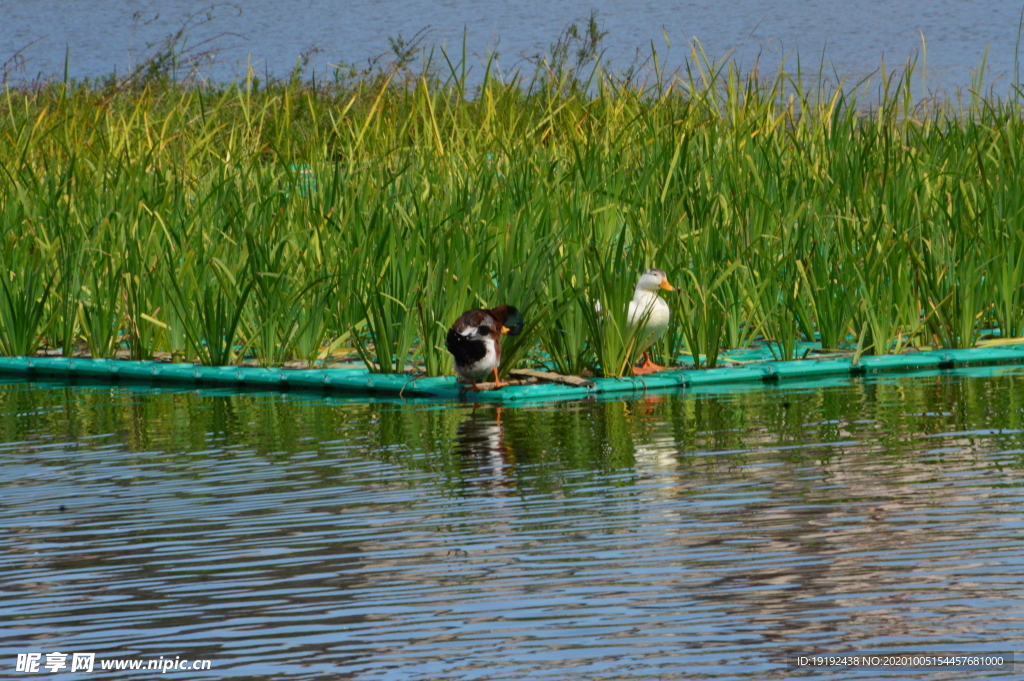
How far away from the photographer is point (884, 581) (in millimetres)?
3773

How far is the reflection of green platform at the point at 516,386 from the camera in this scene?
7.38 meters

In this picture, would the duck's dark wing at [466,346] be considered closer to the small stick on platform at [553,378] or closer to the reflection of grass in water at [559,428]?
the reflection of grass in water at [559,428]

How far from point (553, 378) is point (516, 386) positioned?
252 mm

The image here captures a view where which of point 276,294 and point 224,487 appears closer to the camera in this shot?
point 224,487

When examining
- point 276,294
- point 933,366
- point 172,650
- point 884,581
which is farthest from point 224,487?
point 933,366

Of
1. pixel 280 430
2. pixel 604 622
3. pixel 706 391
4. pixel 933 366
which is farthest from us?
pixel 933 366

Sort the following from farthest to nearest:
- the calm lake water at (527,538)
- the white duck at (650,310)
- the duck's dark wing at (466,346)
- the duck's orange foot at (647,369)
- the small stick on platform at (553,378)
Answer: the duck's orange foot at (647,369), the white duck at (650,310), the small stick on platform at (553,378), the duck's dark wing at (466,346), the calm lake water at (527,538)

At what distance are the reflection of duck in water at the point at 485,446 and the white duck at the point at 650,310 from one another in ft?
3.02

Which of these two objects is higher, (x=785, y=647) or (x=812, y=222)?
(x=812, y=222)

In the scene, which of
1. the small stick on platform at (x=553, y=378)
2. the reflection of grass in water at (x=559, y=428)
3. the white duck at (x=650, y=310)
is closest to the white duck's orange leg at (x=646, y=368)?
the white duck at (x=650, y=310)

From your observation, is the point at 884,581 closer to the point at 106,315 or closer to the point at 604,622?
the point at 604,622

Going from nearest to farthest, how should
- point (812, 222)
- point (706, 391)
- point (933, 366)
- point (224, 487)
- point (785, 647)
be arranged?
point (785, 647) → point (224, 487) → point (706, 391) → point (933, 366) → point (812, 222)

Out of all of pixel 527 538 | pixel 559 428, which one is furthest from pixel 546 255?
pixel 527 538

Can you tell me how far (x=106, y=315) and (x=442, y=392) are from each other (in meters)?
2.43
